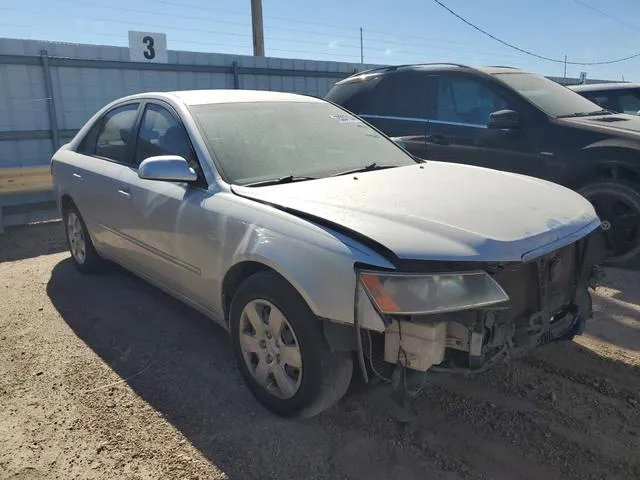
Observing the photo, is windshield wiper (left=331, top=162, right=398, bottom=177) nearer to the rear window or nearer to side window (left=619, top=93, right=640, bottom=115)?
the rear window

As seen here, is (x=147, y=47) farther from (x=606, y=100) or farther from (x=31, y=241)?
(x=606, y=100)

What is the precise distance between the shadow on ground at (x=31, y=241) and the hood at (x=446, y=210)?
14.5 feet

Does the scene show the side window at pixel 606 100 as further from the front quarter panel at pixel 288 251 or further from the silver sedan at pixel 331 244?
the front quarter panel at pixel 288 251

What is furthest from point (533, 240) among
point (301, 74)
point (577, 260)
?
point (301, 74)

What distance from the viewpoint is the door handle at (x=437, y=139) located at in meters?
5.81

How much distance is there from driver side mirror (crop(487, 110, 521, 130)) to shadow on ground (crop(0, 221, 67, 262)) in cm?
498

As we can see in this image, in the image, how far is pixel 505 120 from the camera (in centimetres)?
525

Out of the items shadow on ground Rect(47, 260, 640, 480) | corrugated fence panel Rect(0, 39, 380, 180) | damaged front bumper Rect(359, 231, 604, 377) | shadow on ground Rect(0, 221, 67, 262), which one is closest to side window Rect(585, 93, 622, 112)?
shadow on ground Rect(47, 260, 640, 480)

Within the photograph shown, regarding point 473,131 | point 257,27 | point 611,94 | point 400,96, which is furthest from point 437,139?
point 257,27

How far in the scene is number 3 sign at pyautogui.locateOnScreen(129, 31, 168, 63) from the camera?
29.7ft

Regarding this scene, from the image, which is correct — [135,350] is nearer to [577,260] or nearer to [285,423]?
[285,423]

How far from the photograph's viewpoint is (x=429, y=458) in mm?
2486

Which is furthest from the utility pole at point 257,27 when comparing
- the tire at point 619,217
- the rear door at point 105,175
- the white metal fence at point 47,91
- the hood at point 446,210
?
the hood at point 446,210

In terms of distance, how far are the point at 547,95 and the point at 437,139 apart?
46.3 inches
